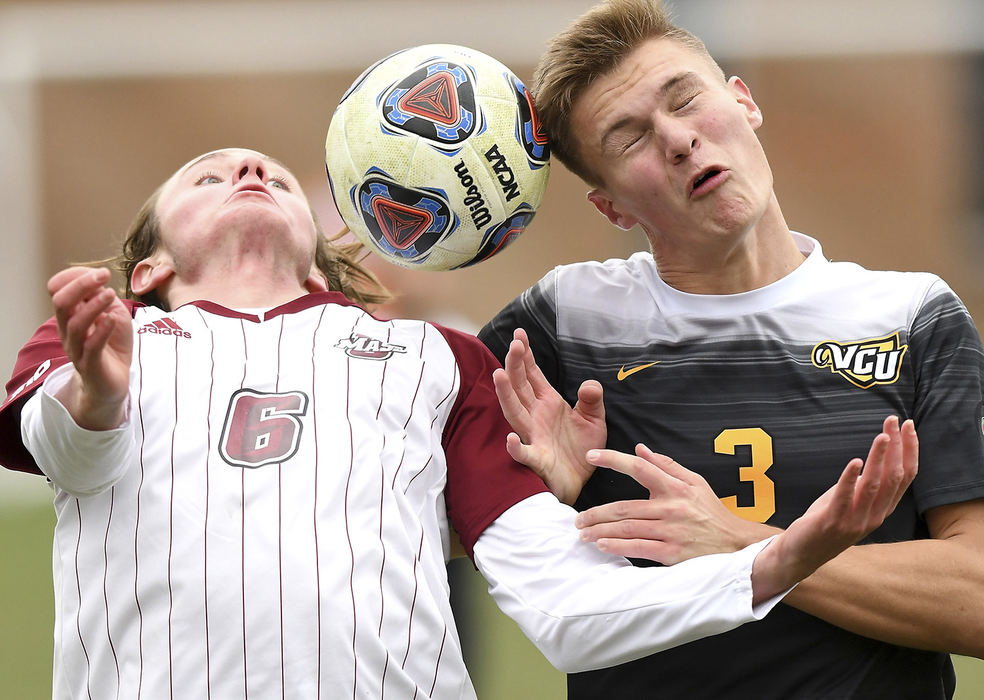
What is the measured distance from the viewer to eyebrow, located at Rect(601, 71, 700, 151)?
2910 millimetres

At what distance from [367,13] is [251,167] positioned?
911cm

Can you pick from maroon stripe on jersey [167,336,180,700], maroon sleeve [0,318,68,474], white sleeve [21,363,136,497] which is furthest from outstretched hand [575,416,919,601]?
maroon sleeve [0,318,68,474]

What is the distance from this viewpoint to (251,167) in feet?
9.95

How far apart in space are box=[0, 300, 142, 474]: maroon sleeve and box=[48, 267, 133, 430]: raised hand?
26 centimetres

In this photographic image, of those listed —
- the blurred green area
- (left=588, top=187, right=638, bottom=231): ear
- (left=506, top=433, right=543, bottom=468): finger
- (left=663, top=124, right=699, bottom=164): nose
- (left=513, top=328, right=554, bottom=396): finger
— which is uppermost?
(left=663, top=124, right=699, bottom=164): nose

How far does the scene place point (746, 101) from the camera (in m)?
3.12

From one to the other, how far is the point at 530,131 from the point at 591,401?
74 cm

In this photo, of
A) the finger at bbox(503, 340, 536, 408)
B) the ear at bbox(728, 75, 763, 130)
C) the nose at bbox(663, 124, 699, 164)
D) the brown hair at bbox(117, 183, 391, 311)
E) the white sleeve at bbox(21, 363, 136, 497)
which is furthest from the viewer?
the brown hair at bbox(117, 183, 391, 311)

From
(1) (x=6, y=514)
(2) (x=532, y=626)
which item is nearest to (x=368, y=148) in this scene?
(2) (x=532, y=626)

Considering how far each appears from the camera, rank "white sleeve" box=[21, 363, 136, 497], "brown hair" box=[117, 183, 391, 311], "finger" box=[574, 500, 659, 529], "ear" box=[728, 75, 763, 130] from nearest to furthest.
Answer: "white sleeve" box=[21, 363, 136, 497] → "finger" box=[574, 500, 659, 529] → "ear" box=[728, 75, 763, 130] → "brown hair" box=[117, 183, 391, 311]

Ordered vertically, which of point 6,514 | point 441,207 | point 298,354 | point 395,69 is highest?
point 395,69

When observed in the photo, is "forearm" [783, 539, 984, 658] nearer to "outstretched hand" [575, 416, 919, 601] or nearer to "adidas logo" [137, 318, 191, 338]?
"outstretched hand" [575, 416, 919, 601]

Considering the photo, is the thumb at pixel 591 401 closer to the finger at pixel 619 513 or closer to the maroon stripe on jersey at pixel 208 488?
the finger at pixel 619 513

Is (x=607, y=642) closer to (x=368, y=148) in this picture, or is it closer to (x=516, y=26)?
(x=368, y=148)
